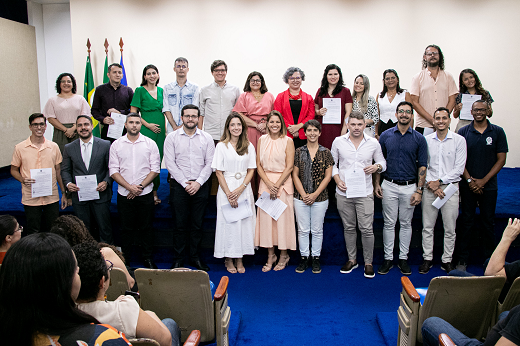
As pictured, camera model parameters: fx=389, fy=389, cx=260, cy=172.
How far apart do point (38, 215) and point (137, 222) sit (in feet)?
3.23

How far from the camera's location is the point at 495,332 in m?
1.60

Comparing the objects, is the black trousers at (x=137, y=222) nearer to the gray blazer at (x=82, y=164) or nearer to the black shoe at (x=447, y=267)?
the gray blazer at (x=82, y=164)

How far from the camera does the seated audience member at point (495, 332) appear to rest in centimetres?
146

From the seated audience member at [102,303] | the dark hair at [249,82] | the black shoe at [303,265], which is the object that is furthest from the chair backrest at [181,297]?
the dark hair at [249,82]

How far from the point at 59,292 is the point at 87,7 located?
7080 mm

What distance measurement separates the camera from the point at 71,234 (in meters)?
2.58

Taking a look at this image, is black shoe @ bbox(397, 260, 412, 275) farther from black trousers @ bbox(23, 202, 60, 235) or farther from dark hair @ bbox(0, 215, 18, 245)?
black trousers @ bbox(23, 202, 60, 235)

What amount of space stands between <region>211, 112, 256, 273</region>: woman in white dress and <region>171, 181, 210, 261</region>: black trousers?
211 millimetres

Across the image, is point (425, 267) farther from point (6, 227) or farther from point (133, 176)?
point (6, 227)

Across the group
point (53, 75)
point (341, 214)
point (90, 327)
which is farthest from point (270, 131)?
point (53, 75)

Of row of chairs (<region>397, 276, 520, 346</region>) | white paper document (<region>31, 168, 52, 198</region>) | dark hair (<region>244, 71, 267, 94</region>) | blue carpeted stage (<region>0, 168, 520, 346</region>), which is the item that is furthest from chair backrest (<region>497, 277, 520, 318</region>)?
white paper document (<region>31, 168, 52, 198</region>)

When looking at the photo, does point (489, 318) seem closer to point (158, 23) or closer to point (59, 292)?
point (59, 292)

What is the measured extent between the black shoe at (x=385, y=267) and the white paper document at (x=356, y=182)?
827 millimetres

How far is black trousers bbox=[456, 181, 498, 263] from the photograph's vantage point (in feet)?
13.3
